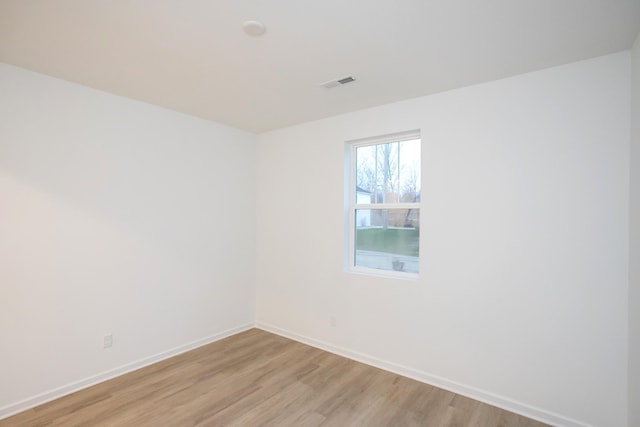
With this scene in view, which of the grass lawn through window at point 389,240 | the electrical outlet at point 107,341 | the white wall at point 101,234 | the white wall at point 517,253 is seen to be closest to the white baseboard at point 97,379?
the white wall at point 101,234

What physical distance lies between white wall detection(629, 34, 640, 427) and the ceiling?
0.29 metres

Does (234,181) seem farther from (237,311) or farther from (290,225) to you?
(237,311)

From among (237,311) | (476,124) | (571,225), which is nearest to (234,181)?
(237,311)

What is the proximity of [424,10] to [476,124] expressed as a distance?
1.26 meters

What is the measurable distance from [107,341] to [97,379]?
322mm

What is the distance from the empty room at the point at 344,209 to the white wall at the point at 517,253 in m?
0.02

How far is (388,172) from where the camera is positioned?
11.1 ft

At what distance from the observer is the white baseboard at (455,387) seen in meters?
2.32

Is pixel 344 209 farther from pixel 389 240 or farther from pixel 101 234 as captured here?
pixel 101 234

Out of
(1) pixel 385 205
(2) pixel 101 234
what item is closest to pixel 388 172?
(1) pixel 385 205

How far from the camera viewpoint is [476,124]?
8.75ft

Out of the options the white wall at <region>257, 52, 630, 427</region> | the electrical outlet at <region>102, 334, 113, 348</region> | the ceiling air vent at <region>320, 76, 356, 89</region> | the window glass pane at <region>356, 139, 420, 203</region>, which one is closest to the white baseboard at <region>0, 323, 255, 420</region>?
the electrical outlet at <region>102, 334, 113, 348</region>

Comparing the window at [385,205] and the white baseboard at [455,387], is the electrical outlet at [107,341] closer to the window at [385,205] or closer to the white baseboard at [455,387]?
the white baseboard at [455,387]

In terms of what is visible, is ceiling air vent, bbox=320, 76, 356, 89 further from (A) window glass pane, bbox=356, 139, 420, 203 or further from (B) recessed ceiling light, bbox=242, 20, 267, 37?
(A) window glass pane, bbox=356, 139, 420, 203
